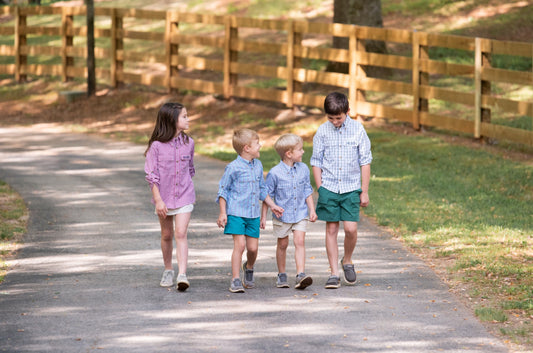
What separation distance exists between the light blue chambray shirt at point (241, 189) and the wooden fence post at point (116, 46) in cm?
1386

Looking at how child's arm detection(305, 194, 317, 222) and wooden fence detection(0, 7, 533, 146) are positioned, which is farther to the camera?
wooden fence detection(0, 7, 533, 146)

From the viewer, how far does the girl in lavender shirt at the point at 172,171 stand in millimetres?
6605

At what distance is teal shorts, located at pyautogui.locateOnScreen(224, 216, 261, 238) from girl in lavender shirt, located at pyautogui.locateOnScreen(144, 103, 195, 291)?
0.37 metres

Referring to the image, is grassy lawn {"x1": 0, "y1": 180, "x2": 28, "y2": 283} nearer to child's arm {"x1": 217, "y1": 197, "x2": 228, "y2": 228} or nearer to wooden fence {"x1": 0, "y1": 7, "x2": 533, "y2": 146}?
child's arm {"x1": 217, "y1": 197, "x2": 228, "y2": 228}

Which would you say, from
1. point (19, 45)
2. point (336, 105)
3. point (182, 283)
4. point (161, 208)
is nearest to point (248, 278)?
point (182, 283)

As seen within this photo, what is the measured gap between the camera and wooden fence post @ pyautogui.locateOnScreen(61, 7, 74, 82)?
68.9 ft

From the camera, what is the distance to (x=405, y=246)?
814 cm

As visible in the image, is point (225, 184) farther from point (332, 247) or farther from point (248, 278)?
point (332, 247)

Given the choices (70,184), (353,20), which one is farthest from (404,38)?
(70,184)

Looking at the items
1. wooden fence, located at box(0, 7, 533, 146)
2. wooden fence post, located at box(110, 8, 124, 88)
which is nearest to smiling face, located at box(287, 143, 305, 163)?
wooden fence, located at box(0, 7, 533, 146)

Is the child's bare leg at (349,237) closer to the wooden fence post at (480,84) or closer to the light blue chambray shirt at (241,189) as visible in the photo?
the light blue chambray shirt at (241,189)

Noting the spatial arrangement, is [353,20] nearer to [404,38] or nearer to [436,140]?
[404,38]

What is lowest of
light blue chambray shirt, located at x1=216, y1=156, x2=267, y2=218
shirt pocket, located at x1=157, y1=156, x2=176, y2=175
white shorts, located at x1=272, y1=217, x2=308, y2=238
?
white shorts, located at x1=272, y1=217, x2=308, y2=238

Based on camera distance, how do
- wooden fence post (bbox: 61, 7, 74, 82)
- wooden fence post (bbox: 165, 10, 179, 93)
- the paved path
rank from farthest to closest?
wooden fence post (bbox: 61, 7, 74, 82), wooden fence post (bbox: 165, 10, 179, 93), the paved path
